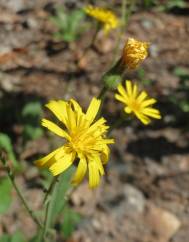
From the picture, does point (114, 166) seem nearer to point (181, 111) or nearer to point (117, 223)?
point (117, 223)

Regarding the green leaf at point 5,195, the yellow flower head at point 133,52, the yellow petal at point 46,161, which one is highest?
the yellow flower head at point 133,52

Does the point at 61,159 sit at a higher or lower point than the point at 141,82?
higher

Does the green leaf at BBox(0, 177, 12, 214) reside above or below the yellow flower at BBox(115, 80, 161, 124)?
below

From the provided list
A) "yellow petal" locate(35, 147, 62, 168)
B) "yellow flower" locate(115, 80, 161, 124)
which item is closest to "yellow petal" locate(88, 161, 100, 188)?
"yellow petal" locate(35, 147, 62, 168)

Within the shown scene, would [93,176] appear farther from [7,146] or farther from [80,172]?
[7,146]

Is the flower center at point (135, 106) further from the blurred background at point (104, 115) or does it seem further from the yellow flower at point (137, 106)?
the blurred background at point (104, 115)

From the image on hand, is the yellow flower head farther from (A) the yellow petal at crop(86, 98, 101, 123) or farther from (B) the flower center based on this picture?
(B) the flower center

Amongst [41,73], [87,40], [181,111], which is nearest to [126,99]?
[181,111]

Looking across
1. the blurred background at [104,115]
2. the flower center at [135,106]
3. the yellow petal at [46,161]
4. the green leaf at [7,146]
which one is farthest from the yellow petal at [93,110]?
the green leaf at [7,146]
